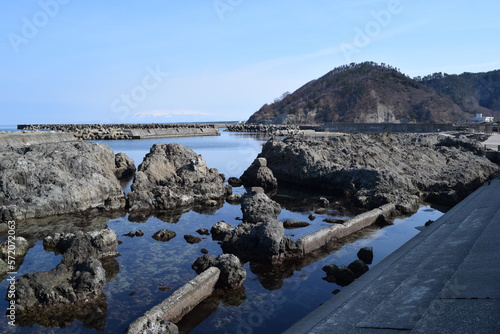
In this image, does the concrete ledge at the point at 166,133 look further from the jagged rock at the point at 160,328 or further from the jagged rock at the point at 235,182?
the jagged rock at the point at 160,328

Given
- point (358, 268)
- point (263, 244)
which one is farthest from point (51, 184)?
point (358, 268)

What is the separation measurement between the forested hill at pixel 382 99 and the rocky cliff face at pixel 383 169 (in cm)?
9097

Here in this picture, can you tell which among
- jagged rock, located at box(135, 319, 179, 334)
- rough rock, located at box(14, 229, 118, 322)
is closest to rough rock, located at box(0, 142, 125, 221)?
rough rock, located at box(14, 229, 118, 322)

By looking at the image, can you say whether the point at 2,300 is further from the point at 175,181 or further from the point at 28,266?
the point at 175,181

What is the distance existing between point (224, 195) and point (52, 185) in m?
9.90

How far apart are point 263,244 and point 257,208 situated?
5410 millimetres

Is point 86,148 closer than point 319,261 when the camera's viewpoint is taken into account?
No

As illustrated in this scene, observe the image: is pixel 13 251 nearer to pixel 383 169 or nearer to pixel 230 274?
pixel 230 274

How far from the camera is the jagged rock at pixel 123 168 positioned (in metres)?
30.9

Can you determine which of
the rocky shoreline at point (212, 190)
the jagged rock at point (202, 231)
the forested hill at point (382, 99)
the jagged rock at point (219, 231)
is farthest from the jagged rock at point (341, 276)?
the forested hill at point (382, 99)

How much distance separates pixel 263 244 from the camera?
13211 millimetres

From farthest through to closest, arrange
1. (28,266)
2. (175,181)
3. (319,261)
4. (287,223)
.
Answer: (175,181) < (287,223) < (319,261) < (28,266)

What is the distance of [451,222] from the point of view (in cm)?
1508

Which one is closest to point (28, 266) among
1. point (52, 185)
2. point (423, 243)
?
point (52, 185)
